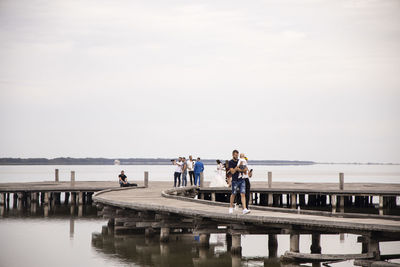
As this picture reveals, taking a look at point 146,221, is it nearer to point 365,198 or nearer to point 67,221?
point 67,221

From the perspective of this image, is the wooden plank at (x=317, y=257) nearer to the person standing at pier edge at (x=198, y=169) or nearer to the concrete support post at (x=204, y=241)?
the concrete support post at (x=204, y=241)

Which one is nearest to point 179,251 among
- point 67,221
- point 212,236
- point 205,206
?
point 205,206

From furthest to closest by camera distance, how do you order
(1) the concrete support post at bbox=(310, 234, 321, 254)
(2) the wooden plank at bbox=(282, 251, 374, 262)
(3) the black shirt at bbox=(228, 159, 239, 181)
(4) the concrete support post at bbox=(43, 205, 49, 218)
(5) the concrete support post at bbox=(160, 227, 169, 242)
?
1. (4) the concrete support post at bbox=(43, 205, 49, 218)
2. (5) the concrete support post at bbox=(160, 227, 169, 242)
3. (1) the concrete support post at bbox=(310, 234, 321, 254)
4. (3) the black shirt at bbox=(228, 159, 239, 181)
5. (2) the wooden plank at bbox=(282, 251, 374, 262)

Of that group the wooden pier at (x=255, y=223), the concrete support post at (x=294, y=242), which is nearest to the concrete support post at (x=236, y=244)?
the wooden pier at (x=255, y=223)

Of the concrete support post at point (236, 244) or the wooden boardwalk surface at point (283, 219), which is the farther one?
the concrete support post at point (236, 244)

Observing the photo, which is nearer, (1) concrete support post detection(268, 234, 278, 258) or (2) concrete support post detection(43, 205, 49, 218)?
(1) concrete support post detection(268, 234, 278, 258)

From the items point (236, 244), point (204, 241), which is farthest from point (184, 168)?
point (236, 244)

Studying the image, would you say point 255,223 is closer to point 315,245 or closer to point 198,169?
point 315,245

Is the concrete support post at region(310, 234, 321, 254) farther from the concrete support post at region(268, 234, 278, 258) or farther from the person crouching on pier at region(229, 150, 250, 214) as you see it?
the person crouching on pier at region(229, 150, 250, 214)

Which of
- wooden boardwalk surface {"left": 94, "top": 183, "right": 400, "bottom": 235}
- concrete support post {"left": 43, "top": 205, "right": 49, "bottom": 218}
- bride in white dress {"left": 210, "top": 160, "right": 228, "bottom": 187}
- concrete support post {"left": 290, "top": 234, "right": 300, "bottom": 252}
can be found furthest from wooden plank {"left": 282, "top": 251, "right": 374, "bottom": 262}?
concrete support post {"left": 43, "top": 205, "right": 49, "bottom": 218}

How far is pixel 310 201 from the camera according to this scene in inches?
1590

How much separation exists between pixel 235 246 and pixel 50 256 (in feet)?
21.7

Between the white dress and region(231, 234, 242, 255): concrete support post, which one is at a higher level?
the white dress

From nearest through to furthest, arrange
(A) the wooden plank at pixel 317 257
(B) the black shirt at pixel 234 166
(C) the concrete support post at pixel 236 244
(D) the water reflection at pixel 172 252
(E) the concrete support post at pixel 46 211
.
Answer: (A) the wooden plank at pixel 317 257, (B) the black shirt at pixel 234 166, (C) the concrete support post at pixel 236 244, (D) the water reflection at pixel 172 252, (E) the concrete support post at pixel 46 211
